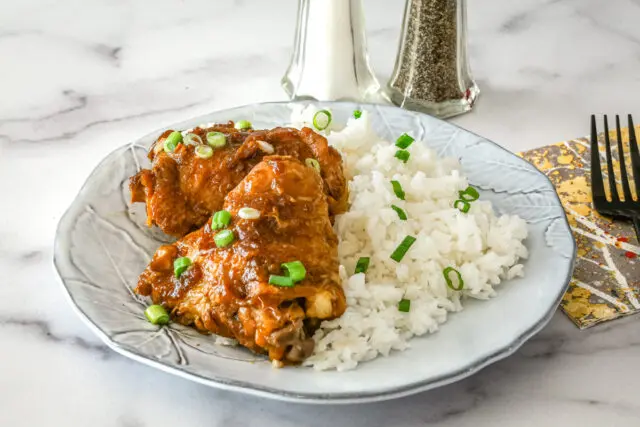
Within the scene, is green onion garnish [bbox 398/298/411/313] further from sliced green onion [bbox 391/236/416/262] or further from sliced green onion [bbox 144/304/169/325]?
sliced green onion [bbox 144/304/169/325]

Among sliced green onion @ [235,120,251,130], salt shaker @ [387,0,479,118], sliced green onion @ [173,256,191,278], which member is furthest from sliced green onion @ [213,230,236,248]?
salt shaker @ [387,0,479,118]

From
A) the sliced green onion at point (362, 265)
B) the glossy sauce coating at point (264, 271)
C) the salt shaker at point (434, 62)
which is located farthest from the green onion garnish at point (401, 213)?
the salt shaker at point (434, 62)

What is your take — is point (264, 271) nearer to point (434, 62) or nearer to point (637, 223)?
point (637, 223)

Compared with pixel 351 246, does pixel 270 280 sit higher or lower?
higher

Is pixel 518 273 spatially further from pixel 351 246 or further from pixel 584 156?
pixel 584 156

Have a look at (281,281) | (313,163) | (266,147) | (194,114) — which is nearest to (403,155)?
(313,163)

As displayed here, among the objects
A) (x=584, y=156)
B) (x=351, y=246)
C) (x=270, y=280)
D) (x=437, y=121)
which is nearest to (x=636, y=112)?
(x=584, y=156)

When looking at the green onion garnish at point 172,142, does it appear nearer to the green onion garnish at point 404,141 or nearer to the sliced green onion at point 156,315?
the sliced green onion at point 156,315
